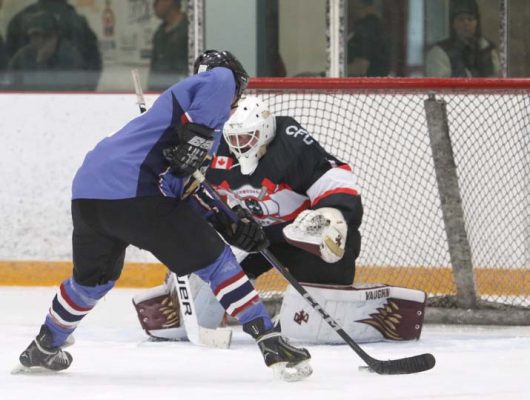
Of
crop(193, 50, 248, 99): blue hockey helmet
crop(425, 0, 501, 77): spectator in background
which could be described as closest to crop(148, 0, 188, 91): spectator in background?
crop(425, 0, 501, 77): spectator in background

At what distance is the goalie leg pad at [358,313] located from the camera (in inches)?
167

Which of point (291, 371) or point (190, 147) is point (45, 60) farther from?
point (291, 371)

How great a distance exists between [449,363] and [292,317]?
1.88 ft

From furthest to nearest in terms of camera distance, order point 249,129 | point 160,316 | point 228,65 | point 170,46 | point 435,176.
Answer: point 170,46 < point 435,176 < point 160,316 < point 249,129 < point 228,65

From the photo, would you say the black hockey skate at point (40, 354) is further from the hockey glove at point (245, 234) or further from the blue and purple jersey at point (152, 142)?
the hockey glove at point (245, 234)

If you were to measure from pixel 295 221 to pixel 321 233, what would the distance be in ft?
0.33

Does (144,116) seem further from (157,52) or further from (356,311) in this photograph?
(157,52)

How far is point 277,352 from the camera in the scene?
11.2ft

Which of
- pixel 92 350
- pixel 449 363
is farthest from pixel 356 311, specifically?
pixel 92 350

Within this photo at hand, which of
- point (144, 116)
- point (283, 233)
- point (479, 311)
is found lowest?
point (479, 311)

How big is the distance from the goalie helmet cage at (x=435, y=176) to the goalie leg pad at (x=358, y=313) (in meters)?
0.40

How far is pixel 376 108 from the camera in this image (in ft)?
17.2

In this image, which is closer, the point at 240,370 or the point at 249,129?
the point at 240,370

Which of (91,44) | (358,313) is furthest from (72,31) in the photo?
(358,313)
